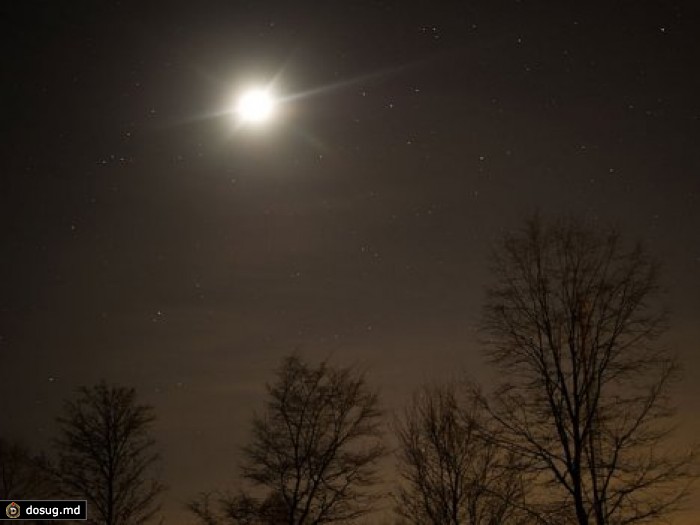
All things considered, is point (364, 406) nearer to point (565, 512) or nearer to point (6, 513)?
point (565, 512)

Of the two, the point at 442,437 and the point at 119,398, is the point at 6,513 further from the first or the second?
the point at 442,437

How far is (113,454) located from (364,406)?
11.3 m

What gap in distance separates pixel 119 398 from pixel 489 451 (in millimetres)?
16531

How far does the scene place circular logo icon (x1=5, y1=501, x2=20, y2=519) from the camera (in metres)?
30.6

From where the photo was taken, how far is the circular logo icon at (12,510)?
30.6m

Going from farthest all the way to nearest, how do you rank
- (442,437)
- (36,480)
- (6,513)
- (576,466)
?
(36,480) < (6,513) < (442,437) < (576,466)

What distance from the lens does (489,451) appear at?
20.4m

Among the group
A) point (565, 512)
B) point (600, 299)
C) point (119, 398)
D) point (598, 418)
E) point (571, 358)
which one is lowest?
point (565, 512)

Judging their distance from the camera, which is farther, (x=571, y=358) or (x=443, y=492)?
(x=443, y=492)

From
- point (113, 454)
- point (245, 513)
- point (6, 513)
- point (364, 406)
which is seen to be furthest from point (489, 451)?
point (6, 513)

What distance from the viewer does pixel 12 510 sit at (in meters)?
31.7

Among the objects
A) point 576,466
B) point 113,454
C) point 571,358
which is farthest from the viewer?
point 113,454

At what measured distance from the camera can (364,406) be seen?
25.0 m

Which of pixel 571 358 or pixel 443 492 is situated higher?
pixel 571 358
